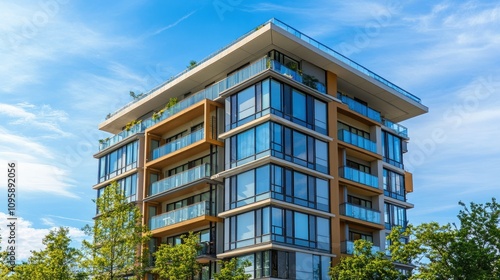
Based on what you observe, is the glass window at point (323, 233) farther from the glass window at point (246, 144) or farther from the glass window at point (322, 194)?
the glass window at point (246, 144)

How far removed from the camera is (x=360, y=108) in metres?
49.1

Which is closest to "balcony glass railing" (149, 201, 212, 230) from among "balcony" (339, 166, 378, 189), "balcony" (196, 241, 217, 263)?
"balcony" (196, 241, 217, 263)

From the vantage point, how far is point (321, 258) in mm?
41594

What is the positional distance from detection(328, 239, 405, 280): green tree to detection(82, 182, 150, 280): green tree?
1287cm

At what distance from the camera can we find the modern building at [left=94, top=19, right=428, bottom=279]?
133 ft

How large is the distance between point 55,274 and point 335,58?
23458mm

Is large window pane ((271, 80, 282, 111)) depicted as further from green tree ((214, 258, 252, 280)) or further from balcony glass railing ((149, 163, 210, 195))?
green tree ((214, 258, 252, 280))

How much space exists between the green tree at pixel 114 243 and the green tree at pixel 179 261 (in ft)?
6.16

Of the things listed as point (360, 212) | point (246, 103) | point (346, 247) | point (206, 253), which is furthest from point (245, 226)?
point (360, 212)

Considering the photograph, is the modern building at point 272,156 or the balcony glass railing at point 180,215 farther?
the balcony glass railing at point 180,215

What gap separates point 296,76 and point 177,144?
10.7m

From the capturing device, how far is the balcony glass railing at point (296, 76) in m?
41.7

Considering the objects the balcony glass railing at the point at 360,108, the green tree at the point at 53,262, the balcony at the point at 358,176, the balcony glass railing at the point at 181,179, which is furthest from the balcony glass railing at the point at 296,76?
the green tree at the point at 53,262

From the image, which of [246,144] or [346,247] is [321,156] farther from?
[346,247]
